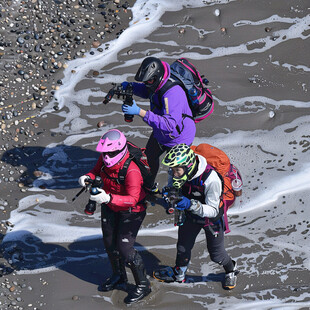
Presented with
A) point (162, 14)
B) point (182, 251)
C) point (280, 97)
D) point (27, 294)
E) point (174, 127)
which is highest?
point (162, 14)

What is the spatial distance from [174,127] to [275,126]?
144 inches

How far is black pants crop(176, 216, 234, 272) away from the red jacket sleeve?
772 millimetres

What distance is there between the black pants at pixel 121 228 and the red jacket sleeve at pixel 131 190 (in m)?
0.27

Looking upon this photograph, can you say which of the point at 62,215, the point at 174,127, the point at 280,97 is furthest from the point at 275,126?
the point at 62,215

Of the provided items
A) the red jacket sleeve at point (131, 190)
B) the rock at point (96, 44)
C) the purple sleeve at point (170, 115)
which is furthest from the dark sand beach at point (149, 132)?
the purple sleeve at point (170, 115)

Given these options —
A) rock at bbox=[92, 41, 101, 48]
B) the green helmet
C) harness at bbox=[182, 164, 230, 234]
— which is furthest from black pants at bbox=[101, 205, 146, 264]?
rock at bbox=[92, 41, 101, 48]

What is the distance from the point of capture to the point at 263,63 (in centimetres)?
1142

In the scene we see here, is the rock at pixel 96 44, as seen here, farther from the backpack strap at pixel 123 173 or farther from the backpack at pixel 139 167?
the backpack strap at pixel 123 173

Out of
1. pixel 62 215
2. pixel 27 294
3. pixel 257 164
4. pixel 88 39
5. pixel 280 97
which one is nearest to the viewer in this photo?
pixel 27 294

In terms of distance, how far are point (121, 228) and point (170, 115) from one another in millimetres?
1680

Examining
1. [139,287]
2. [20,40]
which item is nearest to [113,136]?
[139,287]

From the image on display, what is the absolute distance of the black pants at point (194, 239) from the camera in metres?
7.10

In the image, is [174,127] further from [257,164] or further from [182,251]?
[257,164]

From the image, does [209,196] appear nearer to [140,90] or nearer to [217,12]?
[140,90]
